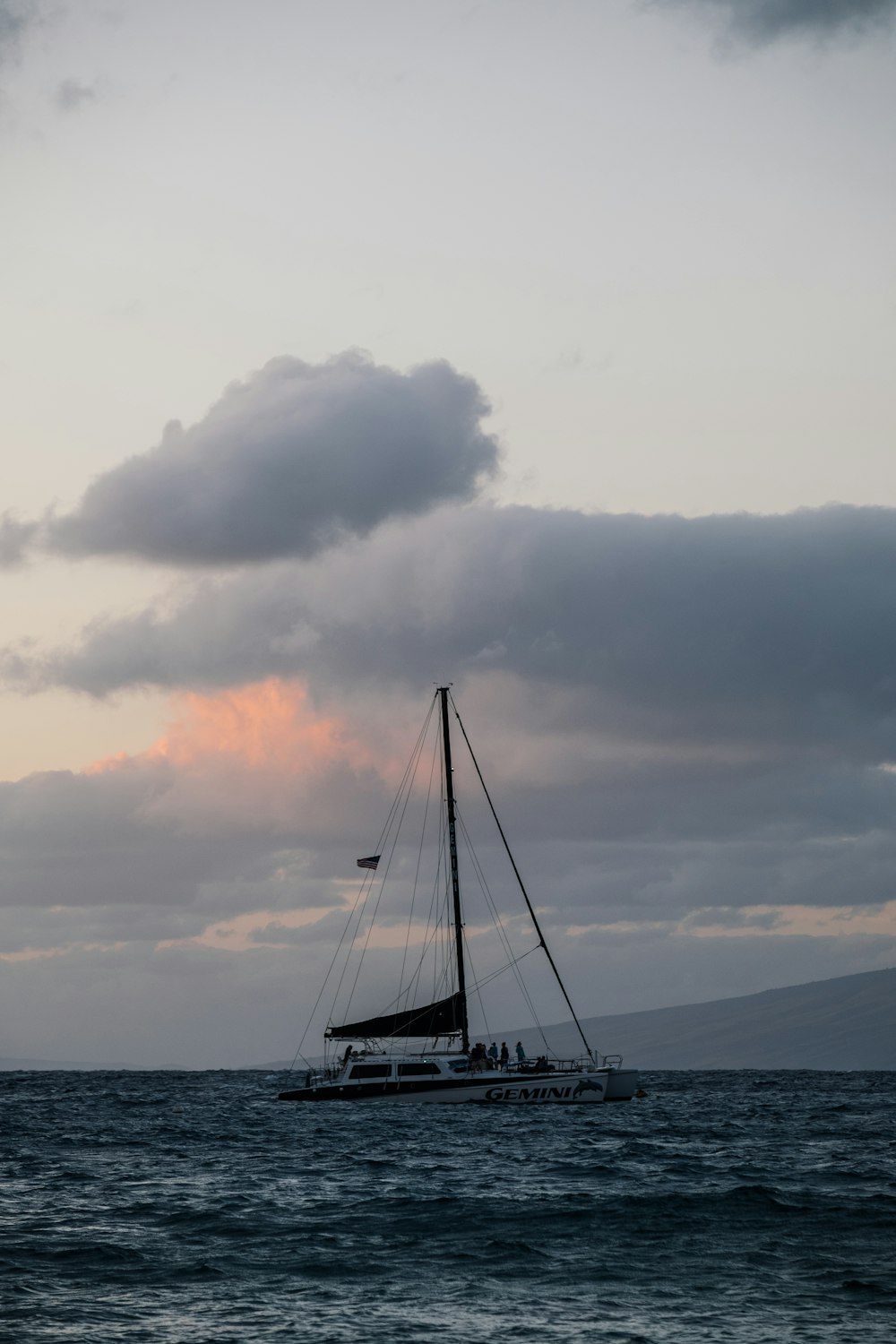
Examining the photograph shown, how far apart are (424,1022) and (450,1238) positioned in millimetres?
45083

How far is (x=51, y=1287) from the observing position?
2966 cm

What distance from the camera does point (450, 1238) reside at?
115ft

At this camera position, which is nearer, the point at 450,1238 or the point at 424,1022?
the point at 450,1238

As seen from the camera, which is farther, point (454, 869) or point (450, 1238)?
point (454, 869)

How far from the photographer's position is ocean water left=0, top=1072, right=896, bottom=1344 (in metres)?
26.8

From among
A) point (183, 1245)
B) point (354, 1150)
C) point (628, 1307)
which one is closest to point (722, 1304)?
point (628, 1307)

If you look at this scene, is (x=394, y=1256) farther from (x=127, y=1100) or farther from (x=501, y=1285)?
(x=127, y=1100)

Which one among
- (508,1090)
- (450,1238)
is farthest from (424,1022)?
(450,1238)

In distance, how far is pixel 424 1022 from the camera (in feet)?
262

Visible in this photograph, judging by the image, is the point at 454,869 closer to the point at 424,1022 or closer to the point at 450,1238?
the point at 424,1022

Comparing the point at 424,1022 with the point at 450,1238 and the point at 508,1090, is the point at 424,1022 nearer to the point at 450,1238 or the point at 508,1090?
the point at 508,1090

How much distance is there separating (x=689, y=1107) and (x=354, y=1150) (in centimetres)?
4368

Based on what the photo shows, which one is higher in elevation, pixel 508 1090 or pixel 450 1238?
pixel 508 1090

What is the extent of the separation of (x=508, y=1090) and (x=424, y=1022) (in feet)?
19.7
